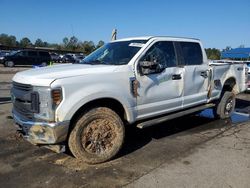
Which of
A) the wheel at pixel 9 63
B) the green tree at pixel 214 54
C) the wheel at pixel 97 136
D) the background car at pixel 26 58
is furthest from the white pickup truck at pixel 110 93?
the green tree at pixel 214 54

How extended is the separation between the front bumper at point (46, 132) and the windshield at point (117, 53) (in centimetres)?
169

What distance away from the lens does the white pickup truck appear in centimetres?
438

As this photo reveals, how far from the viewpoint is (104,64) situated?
552cm

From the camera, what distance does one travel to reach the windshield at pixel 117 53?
5.59m

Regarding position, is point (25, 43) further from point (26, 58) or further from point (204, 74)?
point (204, 74)

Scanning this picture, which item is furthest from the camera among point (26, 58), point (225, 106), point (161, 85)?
point (26, 58)

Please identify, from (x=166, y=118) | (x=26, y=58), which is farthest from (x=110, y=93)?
(x=26, y=58)

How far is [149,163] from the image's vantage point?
492 cm

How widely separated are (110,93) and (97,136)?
71 cm

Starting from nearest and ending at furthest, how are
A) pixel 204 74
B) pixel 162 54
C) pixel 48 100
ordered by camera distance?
pixel 48 100 → pixel 162 54 → pixel 204 74

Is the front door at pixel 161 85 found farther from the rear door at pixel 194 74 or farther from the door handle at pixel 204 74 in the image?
the door handle at pixel 204 74

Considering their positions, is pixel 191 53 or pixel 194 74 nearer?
pixel 194 74

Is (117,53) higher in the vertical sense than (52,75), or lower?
higher

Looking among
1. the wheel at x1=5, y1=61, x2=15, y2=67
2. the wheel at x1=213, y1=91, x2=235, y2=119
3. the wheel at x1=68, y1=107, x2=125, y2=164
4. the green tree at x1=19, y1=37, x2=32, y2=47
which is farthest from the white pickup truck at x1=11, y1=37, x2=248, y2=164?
the green tree at x1=19, y1=37, x2=32, y2=47
